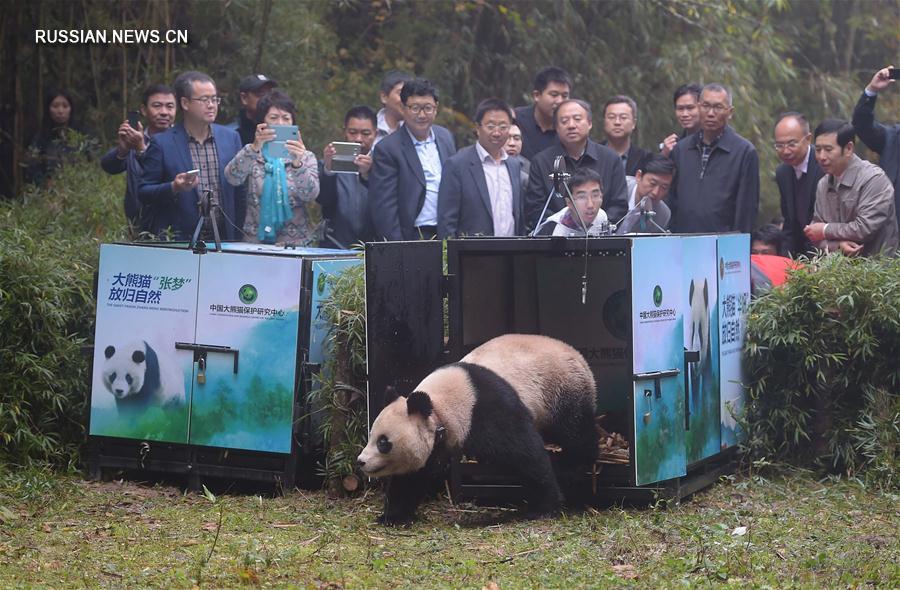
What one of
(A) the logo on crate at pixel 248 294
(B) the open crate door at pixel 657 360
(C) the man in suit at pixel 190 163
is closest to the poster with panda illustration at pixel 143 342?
(A) the logo on crate at pixel 248 294

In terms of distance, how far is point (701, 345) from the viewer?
6.98m

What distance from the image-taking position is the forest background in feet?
39.7

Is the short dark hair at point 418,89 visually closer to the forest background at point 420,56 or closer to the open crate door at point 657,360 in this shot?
the open crate door at point 657,360

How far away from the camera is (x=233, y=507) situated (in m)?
6.59

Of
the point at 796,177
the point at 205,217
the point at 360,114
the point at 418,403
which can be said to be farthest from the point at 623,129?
the point at 418,403

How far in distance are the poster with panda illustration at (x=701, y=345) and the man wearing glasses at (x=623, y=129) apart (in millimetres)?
2166

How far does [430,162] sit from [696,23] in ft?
22.7

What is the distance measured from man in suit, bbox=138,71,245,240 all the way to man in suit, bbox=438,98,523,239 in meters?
1.49

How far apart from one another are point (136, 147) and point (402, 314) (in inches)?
107

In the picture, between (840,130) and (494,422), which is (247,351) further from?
(840,130)

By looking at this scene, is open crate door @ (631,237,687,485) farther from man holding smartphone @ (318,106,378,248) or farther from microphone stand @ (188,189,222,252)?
man holding smartphone @ (318,106,378,248)

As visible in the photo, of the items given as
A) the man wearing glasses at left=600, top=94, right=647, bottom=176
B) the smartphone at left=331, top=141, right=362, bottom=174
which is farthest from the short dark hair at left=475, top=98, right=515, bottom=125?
the man wearing glasses at left=600, top=94, right=647, bottom=176

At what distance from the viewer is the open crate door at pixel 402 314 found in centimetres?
664

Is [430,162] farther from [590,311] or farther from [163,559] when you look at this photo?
[163,559]
